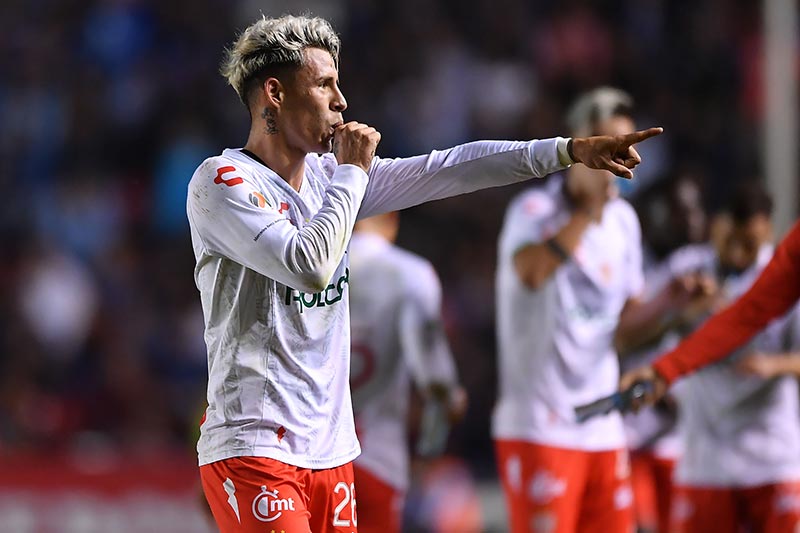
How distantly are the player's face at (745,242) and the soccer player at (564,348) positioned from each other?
0.44 m

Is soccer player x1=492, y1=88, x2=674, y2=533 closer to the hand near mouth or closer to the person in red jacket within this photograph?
the person in red jacket

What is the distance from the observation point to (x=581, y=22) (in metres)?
14.5

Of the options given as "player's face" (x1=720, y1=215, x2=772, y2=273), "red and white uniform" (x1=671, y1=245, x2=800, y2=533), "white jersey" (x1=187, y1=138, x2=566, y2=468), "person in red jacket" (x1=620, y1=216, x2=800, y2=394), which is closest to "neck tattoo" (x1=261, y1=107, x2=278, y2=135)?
"white jersey" (x1=187, y1=138, x2=566, y2=468)

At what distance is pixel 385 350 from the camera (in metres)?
6.82

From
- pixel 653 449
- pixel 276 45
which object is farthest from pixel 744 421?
pixel 276 45

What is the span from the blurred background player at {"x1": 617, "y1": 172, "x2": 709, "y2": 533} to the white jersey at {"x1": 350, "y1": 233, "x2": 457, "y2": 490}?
95cm

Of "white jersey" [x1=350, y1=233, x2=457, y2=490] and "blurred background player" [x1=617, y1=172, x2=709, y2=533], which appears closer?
"white jersey" [x1=350, y1=233, x2=457, y2=490]

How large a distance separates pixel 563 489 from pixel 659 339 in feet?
3.08

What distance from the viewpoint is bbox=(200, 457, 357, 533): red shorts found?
4.12 metres

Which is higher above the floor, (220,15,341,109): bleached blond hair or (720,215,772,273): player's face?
(220,15,341,109): bleached blond hair

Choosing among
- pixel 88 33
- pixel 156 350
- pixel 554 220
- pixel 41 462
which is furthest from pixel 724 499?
pixel 88 33

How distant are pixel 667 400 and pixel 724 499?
5.55 ft

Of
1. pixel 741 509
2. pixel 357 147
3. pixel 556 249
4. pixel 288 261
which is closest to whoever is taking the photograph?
pixel 288 261

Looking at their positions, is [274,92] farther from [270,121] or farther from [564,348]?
[564,348]
